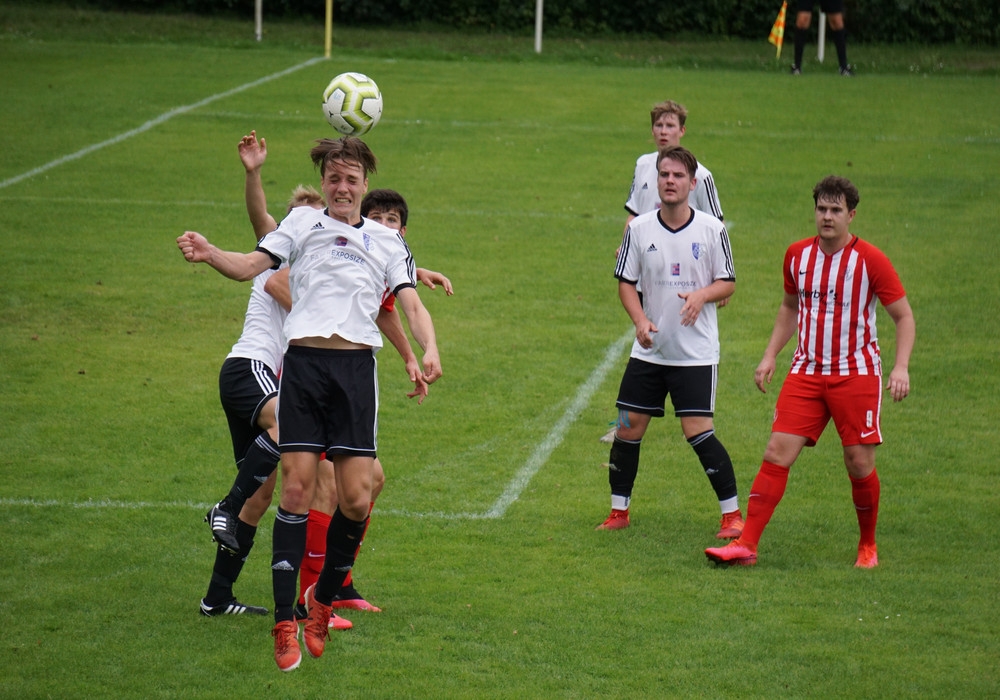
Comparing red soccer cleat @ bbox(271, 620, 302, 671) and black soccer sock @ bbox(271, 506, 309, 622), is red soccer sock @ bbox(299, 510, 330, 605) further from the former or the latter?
red soccer cleat @ bbox(271, 620, 302, 671)

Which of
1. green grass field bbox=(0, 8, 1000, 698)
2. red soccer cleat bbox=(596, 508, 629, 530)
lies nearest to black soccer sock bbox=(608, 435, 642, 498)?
red soccer cleat bbox=(596, 508, 629, 530)

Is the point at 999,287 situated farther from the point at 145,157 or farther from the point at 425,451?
the point at 145,157

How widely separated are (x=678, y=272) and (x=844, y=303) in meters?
1.08

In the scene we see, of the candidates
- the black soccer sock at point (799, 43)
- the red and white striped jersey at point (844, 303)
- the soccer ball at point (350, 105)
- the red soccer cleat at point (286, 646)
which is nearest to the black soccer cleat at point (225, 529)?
the red soccer cleat at point (286, 646)

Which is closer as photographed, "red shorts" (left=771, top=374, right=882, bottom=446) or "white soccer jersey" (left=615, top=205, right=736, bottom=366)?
"red shorts" (left=771, top=374, right=882, bottom=446)

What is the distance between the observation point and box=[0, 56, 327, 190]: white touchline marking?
1828 centimetres

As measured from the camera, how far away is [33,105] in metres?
21.9

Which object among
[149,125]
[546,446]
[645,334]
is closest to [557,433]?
[546,446]

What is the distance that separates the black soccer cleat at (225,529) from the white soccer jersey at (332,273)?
3.81ft

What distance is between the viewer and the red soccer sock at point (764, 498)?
7.49m

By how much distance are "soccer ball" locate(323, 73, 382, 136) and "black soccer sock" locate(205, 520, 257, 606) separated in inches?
109

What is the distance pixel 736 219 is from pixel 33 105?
41.4 ft

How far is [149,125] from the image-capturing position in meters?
21.1

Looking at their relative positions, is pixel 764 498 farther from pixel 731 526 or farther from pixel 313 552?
pixel 313 552
